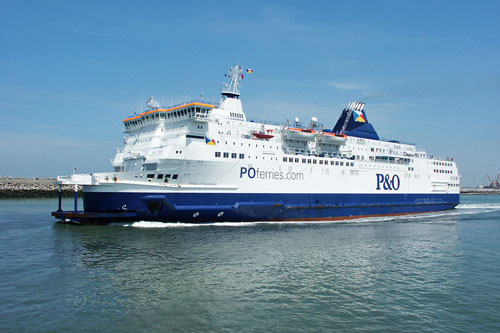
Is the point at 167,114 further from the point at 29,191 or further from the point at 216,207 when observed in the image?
the point at 29,191

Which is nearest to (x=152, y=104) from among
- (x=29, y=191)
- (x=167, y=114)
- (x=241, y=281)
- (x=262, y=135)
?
(x=167, y=114)

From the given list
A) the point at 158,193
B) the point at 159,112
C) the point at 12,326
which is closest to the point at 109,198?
the point at 158,193

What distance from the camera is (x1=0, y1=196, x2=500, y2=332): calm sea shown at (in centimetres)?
831

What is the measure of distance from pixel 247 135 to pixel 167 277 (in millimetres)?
13471

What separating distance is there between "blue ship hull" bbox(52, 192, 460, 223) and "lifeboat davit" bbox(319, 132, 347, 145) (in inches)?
161

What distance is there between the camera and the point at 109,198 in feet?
64.6

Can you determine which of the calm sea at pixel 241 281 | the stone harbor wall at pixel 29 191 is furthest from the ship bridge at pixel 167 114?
the stone harbor wall at pixel 29 191

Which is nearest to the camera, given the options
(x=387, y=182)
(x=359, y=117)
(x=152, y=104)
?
(x=152, y=104)

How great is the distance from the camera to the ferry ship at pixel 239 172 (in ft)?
65.1

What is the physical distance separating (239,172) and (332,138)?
29.7 ft

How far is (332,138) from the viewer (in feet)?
90.1

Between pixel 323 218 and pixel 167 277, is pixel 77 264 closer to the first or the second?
pixel 167 277

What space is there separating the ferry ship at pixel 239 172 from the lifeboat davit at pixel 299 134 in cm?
10

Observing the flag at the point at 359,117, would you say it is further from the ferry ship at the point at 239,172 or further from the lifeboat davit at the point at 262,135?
the lifeboat davit at the point at 262,135
